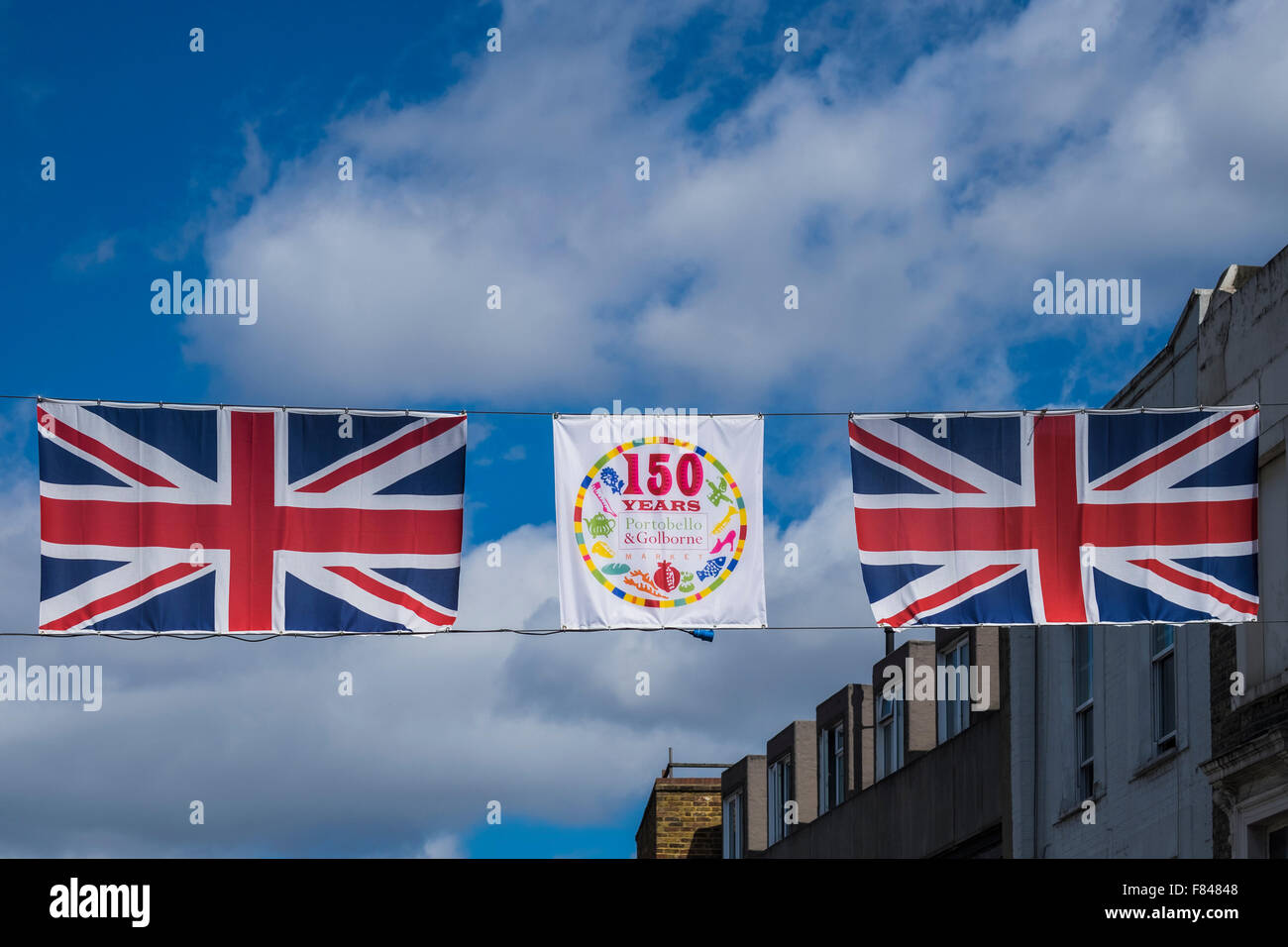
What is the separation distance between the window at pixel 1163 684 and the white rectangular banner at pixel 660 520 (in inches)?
319

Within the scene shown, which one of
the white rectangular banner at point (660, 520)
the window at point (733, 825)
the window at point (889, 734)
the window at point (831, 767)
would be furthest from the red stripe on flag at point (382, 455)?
the window at point (733, 825)

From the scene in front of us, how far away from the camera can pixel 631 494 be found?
Result: 62.5 feet

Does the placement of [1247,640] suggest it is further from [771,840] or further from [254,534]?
[771,840]

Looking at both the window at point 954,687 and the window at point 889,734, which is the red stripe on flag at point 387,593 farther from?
the window at point 889,734

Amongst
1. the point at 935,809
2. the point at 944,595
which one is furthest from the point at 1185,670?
the point at 935,809

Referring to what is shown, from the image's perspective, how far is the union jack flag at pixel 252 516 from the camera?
18.8 metres

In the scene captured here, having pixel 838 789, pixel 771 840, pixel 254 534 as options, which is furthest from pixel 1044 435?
pixel 771 840

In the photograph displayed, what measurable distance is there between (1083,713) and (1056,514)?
10.2 metres

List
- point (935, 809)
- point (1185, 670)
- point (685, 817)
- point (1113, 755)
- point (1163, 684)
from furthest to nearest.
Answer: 1. point (685, 817)
2. point (935, 809)
3. point (1113, 755)
4. point (1163, 684)
5. point (1185, 670)

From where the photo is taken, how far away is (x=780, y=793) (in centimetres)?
5122

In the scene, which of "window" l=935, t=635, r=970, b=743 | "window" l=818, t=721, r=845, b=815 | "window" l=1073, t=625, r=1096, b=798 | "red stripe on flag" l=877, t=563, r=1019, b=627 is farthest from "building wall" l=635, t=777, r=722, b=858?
"red stripe on flag" l=877, t=563, r=1019, b=627

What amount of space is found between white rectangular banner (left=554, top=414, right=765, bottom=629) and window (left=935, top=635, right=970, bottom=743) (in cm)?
1730
